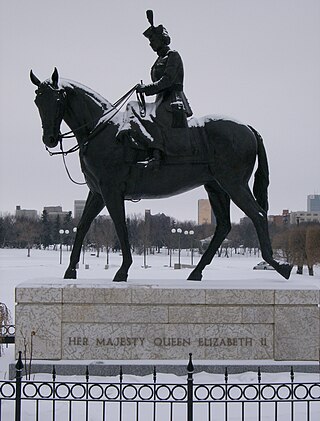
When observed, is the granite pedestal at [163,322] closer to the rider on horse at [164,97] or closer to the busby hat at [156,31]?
the rider on horse at [164,97]

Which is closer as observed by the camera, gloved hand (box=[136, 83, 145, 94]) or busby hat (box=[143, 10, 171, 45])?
gloved hand (box=[136, 83, 145, 94])

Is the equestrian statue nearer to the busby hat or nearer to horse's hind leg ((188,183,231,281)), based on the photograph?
the busby hat

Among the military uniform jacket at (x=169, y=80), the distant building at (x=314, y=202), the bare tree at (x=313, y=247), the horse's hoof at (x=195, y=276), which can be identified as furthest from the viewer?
the distant building at (x=314, y=202)

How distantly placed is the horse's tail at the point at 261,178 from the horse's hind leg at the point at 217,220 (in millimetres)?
523

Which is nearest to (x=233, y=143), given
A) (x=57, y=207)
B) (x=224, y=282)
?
(x=224, y=282)

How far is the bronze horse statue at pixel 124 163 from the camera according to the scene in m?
8.51

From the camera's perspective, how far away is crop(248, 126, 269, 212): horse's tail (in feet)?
29.9

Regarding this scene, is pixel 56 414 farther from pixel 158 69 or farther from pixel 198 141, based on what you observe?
pixel 158 69

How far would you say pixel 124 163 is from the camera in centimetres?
855

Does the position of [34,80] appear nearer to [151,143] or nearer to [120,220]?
[151,143]

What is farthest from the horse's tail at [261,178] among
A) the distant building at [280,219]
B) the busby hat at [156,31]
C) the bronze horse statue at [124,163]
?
the distant building at [280,219]

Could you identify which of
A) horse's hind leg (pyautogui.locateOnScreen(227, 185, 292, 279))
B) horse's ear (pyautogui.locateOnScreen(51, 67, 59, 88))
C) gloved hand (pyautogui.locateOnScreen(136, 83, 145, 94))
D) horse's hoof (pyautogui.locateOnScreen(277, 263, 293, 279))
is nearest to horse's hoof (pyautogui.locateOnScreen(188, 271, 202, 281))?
horse's hind leg (pyautogui.locateOnScreen(227, 185, 292, 279))

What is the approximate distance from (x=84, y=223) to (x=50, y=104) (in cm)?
190

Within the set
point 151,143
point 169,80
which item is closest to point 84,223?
point 151,143
